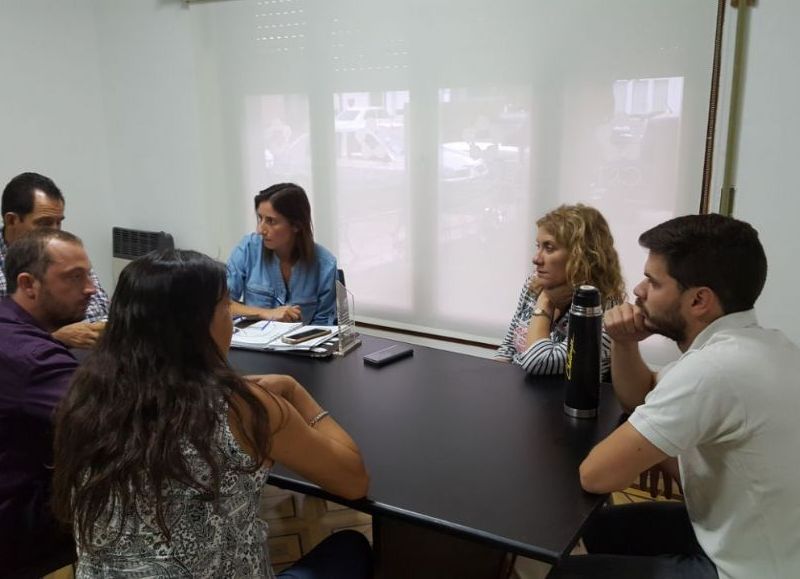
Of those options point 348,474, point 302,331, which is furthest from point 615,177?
point 348,474

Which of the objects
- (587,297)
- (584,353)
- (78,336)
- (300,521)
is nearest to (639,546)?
(584,353)

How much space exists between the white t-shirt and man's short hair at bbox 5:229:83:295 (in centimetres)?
137

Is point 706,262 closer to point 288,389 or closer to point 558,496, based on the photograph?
point 558,496

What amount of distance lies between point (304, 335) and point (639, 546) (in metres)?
1.12

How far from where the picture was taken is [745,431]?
1.14m

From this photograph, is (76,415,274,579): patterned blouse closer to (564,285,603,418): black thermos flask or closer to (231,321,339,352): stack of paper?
(564,285,603,418): black thermos flask

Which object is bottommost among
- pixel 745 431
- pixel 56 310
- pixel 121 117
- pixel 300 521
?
pixel 300 521

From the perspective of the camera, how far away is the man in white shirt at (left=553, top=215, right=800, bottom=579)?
113 cm

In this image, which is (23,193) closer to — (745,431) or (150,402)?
(150,402)

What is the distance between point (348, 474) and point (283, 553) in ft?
4.18

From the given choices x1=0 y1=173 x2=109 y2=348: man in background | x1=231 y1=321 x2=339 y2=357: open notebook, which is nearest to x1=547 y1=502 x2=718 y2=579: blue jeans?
x1=231 y1=321 x2=339 y2=357: open notebook

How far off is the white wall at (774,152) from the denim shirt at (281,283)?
1.53 metres

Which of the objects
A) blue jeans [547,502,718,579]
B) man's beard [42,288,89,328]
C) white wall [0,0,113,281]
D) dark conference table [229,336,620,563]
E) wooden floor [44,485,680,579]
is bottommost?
wooden floor [44,485,680,579]

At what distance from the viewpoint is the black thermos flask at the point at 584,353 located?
4.78 ft
